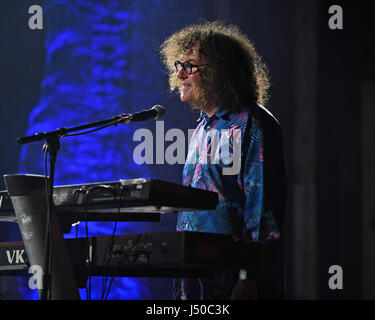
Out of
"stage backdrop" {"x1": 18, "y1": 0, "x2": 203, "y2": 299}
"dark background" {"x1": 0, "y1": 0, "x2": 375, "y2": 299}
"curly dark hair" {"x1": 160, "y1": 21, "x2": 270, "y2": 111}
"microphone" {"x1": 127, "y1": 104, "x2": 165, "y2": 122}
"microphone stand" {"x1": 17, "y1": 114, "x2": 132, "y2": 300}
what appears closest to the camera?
"microphone stand" {"x1": 17, "y1": 114, "x2": 132, "y2": 300}

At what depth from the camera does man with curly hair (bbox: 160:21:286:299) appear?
1967 mm

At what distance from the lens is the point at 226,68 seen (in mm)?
2420

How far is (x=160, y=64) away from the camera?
12.4 ft

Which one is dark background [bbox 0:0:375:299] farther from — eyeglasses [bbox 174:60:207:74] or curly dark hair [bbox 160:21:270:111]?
eyeglasses [bbox 174:60:207:74]

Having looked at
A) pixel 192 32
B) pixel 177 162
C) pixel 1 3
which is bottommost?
pixel 177 162

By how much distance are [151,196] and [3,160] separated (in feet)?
8.28

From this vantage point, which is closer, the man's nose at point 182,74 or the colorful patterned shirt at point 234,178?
the colorful patterned shirt at point 234,178

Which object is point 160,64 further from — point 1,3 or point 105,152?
point 1,3

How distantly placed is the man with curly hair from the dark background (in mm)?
1101

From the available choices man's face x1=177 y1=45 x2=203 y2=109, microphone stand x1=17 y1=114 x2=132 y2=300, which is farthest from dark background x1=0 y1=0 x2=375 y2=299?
microphone stand x1=17 y1=114 x2=132 y2=300

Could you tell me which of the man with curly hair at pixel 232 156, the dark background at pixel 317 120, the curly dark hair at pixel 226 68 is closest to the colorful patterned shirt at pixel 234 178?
the man with curly hair at pixel 232 156

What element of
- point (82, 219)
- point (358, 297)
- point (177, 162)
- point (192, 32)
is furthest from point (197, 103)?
point (358, 297)

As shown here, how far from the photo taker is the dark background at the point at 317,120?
351 cm

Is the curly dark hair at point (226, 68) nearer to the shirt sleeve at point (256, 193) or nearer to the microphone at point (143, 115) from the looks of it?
the shirt sleeve at point (256, 193)
